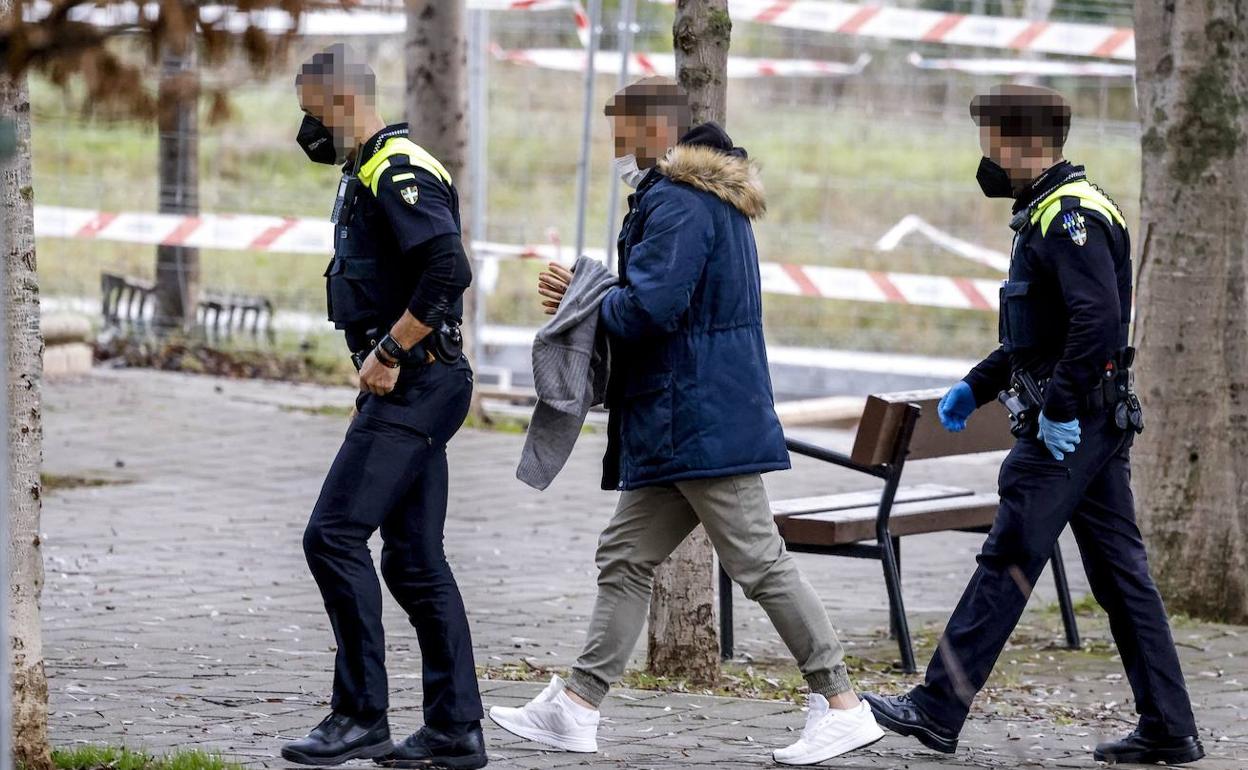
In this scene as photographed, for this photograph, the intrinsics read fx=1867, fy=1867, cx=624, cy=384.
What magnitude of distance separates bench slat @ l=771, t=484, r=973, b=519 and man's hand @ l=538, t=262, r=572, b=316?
164 cm

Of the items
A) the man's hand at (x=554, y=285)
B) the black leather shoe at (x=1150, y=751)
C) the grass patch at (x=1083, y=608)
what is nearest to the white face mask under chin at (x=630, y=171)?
the man's hand at (x=554, y=285)

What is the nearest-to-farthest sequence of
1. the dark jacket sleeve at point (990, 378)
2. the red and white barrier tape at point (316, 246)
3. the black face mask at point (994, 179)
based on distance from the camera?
the black face mask at point (994, 179)
the dark jacket sleeve at point (990, 378)
the red and white barrier tape at point (316, 246)

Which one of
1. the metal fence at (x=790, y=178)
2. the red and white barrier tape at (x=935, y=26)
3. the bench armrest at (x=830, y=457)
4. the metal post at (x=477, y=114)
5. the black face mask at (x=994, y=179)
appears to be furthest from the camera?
the metal fence at (x=790, y=178)

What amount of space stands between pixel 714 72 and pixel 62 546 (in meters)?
4.15

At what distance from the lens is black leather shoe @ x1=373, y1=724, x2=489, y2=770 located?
482cm

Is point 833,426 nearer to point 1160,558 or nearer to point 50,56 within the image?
point 1160,558

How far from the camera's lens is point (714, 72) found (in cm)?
578

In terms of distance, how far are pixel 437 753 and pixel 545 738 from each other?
36cm

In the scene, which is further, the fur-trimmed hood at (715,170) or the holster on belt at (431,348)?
the fur-trimmed hood at (715,170)

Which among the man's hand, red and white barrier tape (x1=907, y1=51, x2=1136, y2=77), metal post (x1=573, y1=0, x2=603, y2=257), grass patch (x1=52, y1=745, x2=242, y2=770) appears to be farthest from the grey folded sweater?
red and white barrier tape (x1=907, y1=51, x2=1136, y2=77)

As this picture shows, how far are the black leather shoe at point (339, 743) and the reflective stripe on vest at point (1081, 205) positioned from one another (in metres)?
2.21

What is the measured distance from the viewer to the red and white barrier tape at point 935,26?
15.2 m

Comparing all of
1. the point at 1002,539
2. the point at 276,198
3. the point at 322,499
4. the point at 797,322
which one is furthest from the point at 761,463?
the point at 276,198

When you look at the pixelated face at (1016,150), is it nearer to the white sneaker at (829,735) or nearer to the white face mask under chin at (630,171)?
the white face mask under chin at (630,171)
